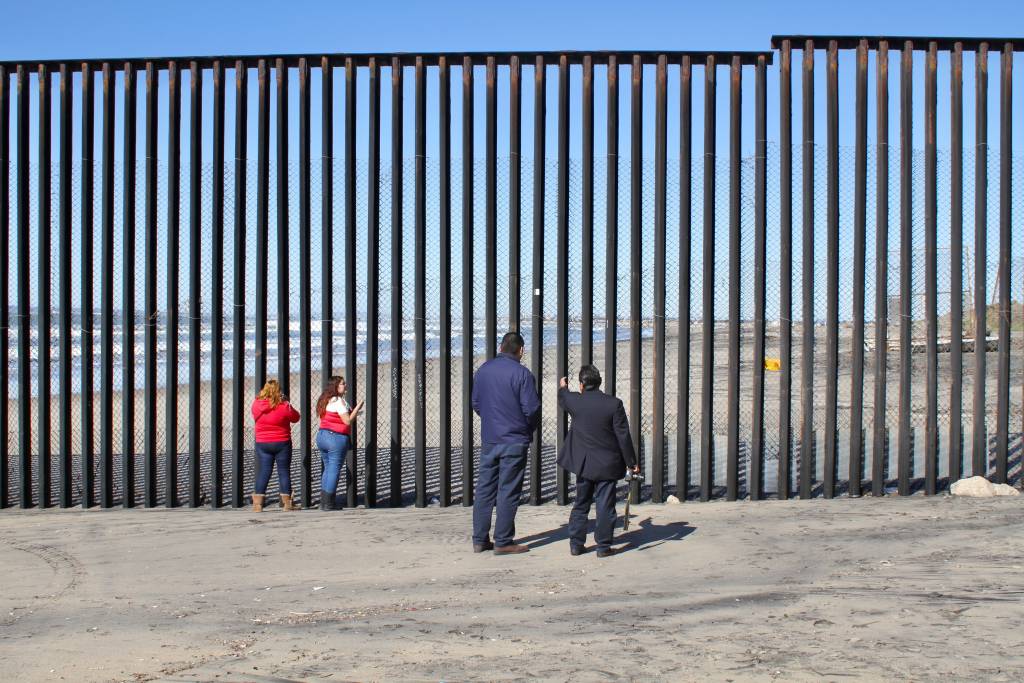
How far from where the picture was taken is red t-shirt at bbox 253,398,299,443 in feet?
33.4

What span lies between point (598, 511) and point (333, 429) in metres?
3.31

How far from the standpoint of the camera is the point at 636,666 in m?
5.43

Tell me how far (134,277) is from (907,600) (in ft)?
25.1

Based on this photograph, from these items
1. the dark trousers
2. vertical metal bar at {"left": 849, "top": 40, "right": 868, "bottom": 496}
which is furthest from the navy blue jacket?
vertical metal bar at {"left": 849, "top": 40, "right": 868, "bottom": 496}

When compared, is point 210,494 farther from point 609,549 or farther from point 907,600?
point 907,600

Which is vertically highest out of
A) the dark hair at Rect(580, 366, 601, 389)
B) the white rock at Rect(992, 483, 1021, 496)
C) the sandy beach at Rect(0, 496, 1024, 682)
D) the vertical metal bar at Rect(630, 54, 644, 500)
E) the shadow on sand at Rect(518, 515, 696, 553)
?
the vertical metal bar at Rect(630, 54, 644, 500)

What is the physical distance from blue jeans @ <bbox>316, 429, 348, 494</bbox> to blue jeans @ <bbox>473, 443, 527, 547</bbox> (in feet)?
8.15

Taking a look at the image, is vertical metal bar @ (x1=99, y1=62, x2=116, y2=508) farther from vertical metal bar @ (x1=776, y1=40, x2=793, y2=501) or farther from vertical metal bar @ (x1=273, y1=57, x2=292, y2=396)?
vertical metal bar @ (x1=776, y1=40, x2=793, y2=501)

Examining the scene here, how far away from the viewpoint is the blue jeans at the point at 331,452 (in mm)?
10312

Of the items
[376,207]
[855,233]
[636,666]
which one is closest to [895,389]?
[855,233]

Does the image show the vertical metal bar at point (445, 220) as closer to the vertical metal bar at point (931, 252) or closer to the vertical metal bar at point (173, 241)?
the vertical metal bar at point (173, 241)

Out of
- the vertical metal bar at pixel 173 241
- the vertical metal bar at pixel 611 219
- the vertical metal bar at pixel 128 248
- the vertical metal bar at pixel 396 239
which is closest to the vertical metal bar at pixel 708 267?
the vertical metal bar at pixel 611 219

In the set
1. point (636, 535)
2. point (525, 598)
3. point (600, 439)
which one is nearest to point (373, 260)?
point (600, 439)

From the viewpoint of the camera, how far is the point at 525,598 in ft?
22.7
